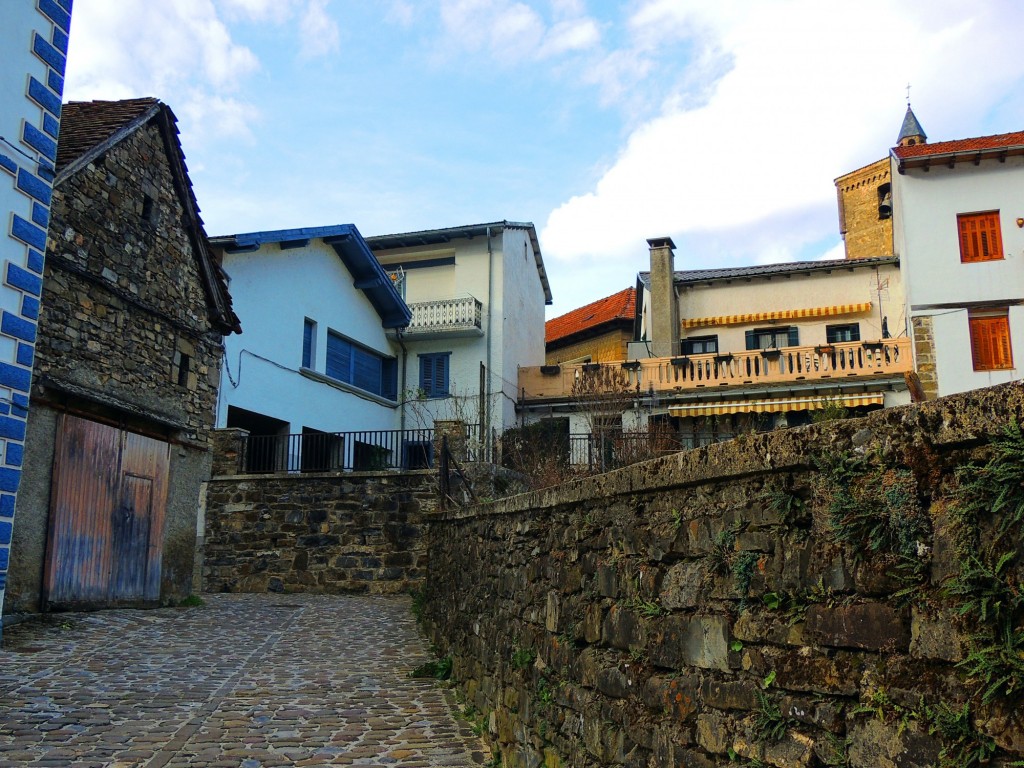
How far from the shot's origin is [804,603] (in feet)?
8.51

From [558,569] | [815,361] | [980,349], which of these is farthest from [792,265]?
[558,569]

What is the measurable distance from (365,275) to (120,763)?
718 inches

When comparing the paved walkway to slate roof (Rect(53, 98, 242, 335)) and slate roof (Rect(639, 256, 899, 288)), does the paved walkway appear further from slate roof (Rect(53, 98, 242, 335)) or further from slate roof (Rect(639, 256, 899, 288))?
slate roof (Rect(639, 256, 899, 288))

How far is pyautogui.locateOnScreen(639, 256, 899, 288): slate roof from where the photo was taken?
25.3m

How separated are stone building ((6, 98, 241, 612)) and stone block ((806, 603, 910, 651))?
422 inches

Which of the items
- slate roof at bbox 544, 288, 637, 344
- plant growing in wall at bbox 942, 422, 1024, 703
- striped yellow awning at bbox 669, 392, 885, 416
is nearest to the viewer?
plant growing in wall at bbox 942, 422, 1024, 703

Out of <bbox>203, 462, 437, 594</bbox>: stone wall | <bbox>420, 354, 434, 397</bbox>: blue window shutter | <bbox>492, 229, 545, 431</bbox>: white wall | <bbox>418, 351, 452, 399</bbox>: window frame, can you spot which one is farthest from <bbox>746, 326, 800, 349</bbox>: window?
<bbox>203, 462, 437, 594</bbox>: stone wall

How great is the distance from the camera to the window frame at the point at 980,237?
842 inches

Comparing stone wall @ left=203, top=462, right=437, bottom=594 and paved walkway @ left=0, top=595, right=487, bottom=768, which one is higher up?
stone wall @ left=203, top=462, right=437, bottom=594

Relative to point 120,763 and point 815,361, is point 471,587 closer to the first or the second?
point 120,763

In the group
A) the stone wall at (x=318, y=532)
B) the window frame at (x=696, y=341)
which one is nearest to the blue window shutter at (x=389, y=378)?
the window frame at (x=696, y=341)

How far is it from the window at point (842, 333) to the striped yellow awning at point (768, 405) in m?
2.89

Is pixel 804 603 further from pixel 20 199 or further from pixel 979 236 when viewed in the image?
pixel 979 236

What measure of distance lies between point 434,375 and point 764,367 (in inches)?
355
